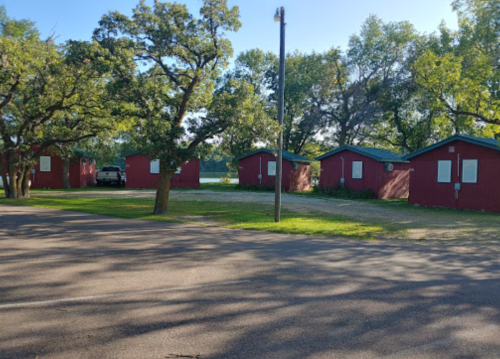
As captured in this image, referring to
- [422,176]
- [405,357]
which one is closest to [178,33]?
[405,357]

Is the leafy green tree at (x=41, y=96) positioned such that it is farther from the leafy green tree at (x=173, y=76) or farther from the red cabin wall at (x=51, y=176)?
the red cabin wall at (x=51, y=176)

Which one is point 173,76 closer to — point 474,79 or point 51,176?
point 474,79

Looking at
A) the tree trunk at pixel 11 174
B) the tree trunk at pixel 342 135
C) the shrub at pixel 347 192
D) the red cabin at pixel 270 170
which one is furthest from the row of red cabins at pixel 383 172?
the tree trunk at pixel 342 135

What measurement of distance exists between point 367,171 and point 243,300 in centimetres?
2448

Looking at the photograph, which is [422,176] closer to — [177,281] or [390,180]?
[390,180]

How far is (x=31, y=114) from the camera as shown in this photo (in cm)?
2047

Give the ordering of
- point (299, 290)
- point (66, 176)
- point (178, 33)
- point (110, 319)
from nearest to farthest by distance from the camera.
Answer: point (110, 319) < point (299, 290) < point (178, 33) < point (66, 176)

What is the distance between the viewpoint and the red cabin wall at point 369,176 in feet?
92.0

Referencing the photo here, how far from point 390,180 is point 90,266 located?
80.5ft

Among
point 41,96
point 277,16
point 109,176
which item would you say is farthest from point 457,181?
point 109,176

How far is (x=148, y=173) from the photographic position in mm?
36062

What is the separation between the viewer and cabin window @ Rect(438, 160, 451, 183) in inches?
848

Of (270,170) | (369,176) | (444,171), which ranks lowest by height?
(369,176)

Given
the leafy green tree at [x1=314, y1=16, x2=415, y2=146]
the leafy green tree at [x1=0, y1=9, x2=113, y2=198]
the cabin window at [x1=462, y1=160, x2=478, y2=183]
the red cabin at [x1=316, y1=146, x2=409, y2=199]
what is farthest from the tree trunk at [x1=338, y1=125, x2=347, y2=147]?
the leafy green tree at [x1=0, y1=9, x2=113, y2=198]
